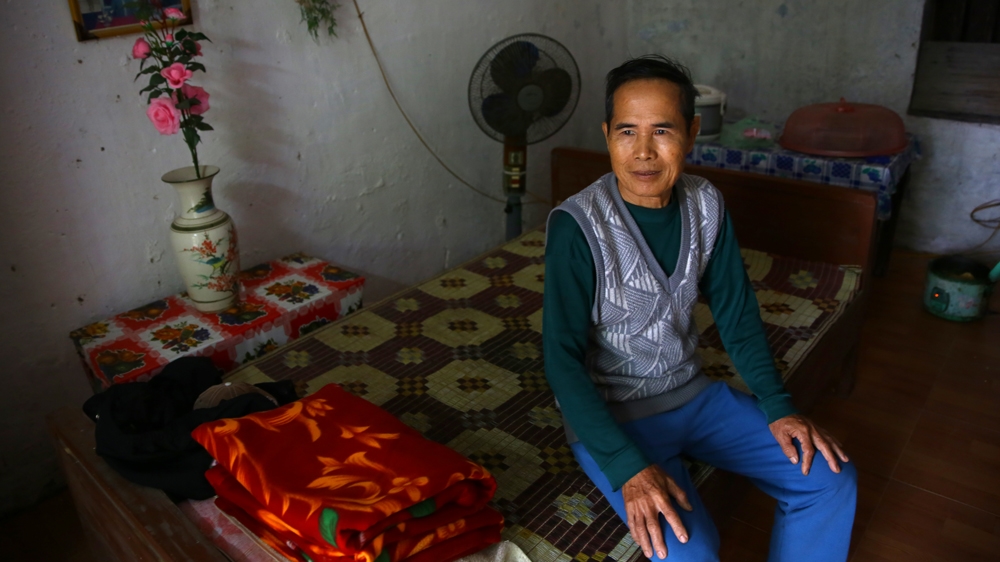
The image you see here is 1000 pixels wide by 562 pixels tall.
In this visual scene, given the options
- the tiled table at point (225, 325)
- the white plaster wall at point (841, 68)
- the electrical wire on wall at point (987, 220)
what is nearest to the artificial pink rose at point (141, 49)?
the tiled table at point (225, 325)

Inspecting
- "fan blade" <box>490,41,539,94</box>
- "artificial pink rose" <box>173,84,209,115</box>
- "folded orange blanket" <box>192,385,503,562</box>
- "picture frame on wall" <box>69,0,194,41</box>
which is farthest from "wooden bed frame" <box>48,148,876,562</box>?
"picture frame on wall" <box>69,0,194,41</box>

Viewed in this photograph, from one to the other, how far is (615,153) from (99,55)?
1453 mm

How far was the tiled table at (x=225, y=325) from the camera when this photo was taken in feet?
6.06

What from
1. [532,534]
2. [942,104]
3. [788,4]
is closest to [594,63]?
[788,4]

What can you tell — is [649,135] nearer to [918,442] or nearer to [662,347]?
[662,347]

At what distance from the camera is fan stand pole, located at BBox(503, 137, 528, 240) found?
2797 millimetres

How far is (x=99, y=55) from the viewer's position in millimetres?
1913

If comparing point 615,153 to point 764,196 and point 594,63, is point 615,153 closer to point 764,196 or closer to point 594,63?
point 764,196

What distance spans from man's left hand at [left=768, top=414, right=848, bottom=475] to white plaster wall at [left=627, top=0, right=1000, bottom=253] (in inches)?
106

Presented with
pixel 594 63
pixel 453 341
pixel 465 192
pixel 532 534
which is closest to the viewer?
pixel 532 534

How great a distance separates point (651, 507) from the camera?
48.4 inches

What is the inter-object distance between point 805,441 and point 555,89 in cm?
172

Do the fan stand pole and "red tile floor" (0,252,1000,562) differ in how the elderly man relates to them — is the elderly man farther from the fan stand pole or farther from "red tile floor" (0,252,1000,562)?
the fan stand pole

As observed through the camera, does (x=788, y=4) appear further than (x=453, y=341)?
Yes
